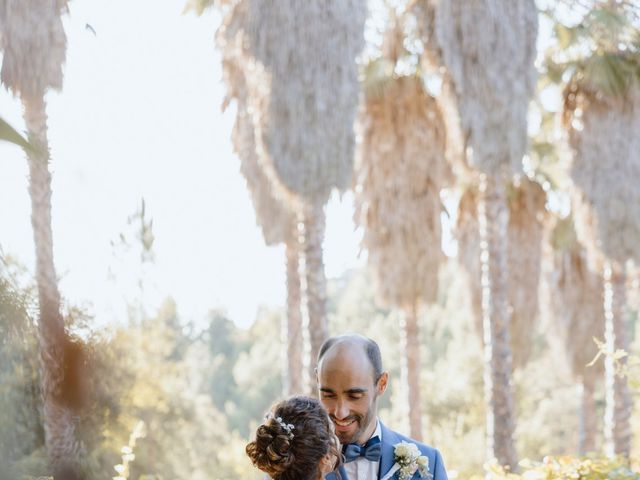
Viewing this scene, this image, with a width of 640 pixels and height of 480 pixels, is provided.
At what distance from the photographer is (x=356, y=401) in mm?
3793

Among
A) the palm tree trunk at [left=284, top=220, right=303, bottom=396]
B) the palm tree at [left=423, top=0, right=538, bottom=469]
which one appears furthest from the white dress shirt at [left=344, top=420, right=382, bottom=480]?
the palm tree trunk at [left=284, top=220, right=303, bottom=396]

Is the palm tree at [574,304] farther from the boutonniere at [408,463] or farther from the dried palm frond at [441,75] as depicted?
the boutonniere at [408,463]

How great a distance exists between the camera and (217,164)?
17.5m

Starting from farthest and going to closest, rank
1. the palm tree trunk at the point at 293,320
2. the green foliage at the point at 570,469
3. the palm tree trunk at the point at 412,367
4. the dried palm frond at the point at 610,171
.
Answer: the palm tree trunk at the point at 412,367, the palm tree trunk at the point at 293,320, the dried palm frond at the point at 610,171, the green foliage at the point at 570,469

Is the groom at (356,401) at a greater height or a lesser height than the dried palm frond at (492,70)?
lesser


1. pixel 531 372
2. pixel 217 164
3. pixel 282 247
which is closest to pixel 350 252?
pixel 282 247

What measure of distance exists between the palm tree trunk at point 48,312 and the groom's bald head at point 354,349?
1.63 m

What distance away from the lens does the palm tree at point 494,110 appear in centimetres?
1292

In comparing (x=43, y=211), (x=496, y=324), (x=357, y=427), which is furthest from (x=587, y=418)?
(x=357, y=427)

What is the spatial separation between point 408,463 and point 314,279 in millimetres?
8152

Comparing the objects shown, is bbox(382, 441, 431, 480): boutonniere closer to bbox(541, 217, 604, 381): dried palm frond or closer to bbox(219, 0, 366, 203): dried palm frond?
bbox(219, 0, 366, 203): dried palm frond

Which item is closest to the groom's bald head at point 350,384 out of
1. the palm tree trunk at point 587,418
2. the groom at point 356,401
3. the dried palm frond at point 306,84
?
the groom at point 356,401

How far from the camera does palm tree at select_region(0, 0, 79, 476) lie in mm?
4879

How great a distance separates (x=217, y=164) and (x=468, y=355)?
60.2 ft
